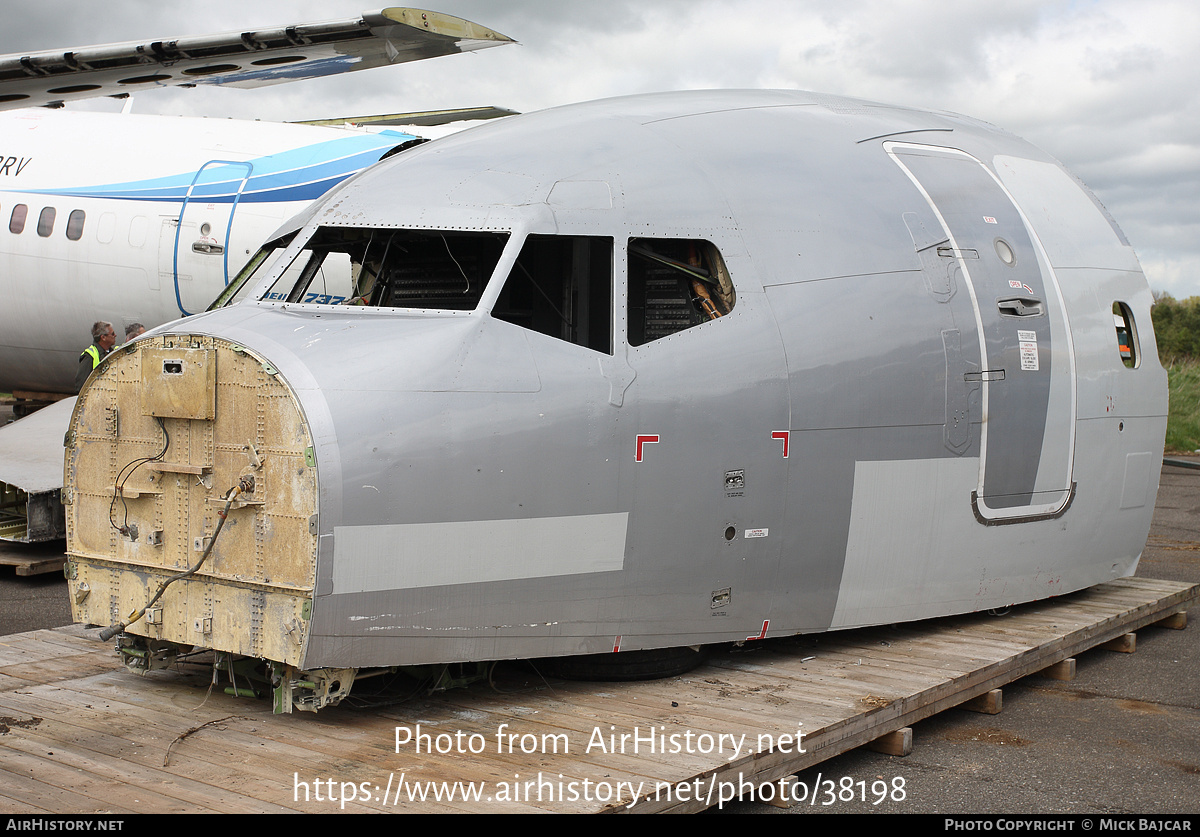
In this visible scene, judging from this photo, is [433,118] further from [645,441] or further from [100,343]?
[645,441]

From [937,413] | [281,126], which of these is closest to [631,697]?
[937,413]

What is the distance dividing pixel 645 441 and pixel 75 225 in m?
11.2

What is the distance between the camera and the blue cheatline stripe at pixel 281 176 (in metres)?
13.1

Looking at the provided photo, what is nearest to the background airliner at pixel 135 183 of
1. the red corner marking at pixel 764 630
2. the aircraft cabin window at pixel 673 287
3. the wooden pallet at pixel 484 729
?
the aircraft cabin window at pixel 673 287

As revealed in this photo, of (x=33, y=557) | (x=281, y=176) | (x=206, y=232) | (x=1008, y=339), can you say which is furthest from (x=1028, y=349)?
(x=206, y=232)

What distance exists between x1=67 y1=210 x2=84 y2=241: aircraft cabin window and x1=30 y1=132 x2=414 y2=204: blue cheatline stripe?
568 millimetres

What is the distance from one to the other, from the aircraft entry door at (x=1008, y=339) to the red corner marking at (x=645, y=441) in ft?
8.11

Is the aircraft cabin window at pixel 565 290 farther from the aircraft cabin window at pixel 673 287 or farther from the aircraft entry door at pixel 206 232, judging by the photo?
the aircraft entry door at pixel 206 232

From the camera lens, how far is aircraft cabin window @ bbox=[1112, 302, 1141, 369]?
8.38 m

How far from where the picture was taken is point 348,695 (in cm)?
556

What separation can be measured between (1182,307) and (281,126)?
5482 cm

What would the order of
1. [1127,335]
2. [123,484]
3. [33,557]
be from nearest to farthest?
[123,484], [1127,335], [33,557]

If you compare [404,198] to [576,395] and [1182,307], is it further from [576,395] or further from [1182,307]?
[1182,307]

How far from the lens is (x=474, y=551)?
5.31 m
